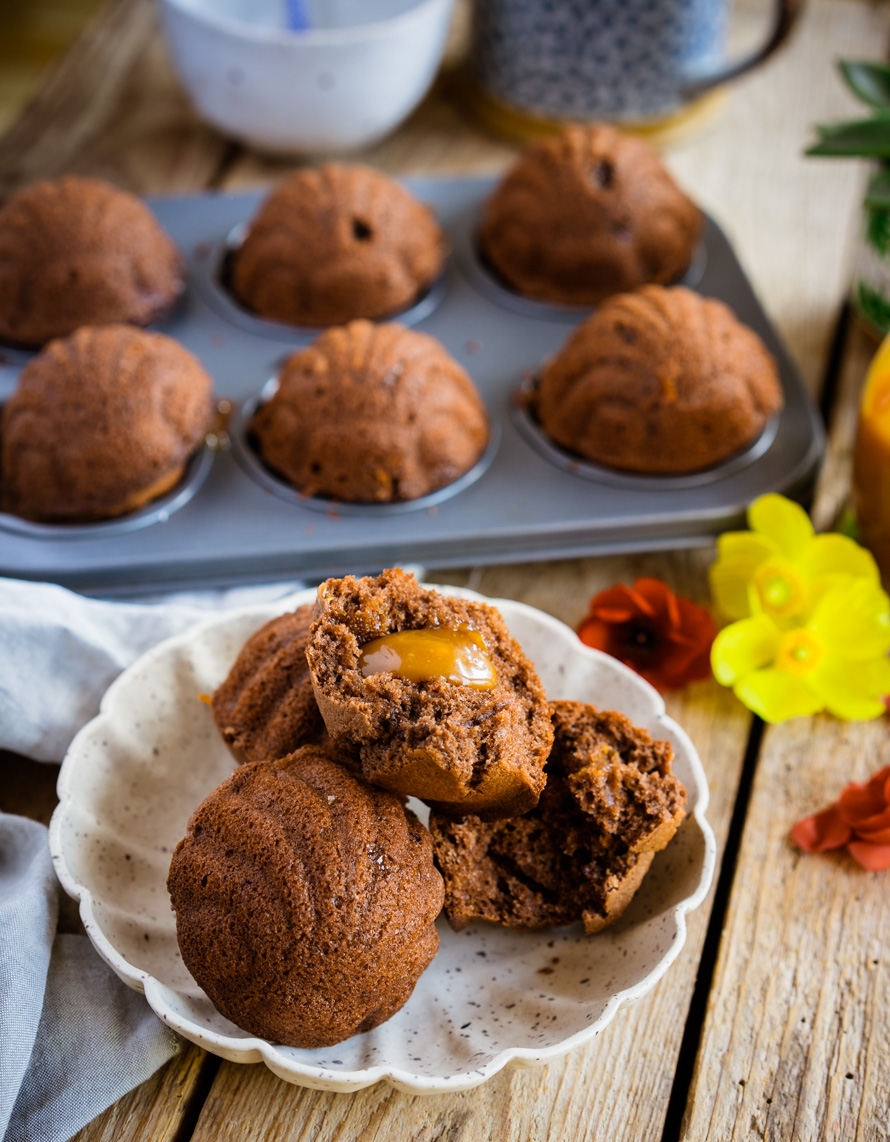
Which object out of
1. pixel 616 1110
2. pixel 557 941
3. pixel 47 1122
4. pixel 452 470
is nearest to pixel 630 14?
pixel 452 470

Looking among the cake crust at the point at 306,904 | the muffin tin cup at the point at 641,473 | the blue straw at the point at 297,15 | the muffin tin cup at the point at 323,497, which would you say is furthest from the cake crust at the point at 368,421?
the blue straw at the point at 297,15

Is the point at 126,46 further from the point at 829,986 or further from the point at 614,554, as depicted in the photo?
the point at 829,986

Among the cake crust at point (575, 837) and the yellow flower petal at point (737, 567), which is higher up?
the cake crust at point (575, 837)

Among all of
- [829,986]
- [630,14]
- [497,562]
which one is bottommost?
[829,986]

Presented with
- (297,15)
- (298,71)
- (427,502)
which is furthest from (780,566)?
(297,15)

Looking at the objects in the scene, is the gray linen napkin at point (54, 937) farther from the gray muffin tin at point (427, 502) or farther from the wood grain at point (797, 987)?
the wood grain at point (797, 987)
